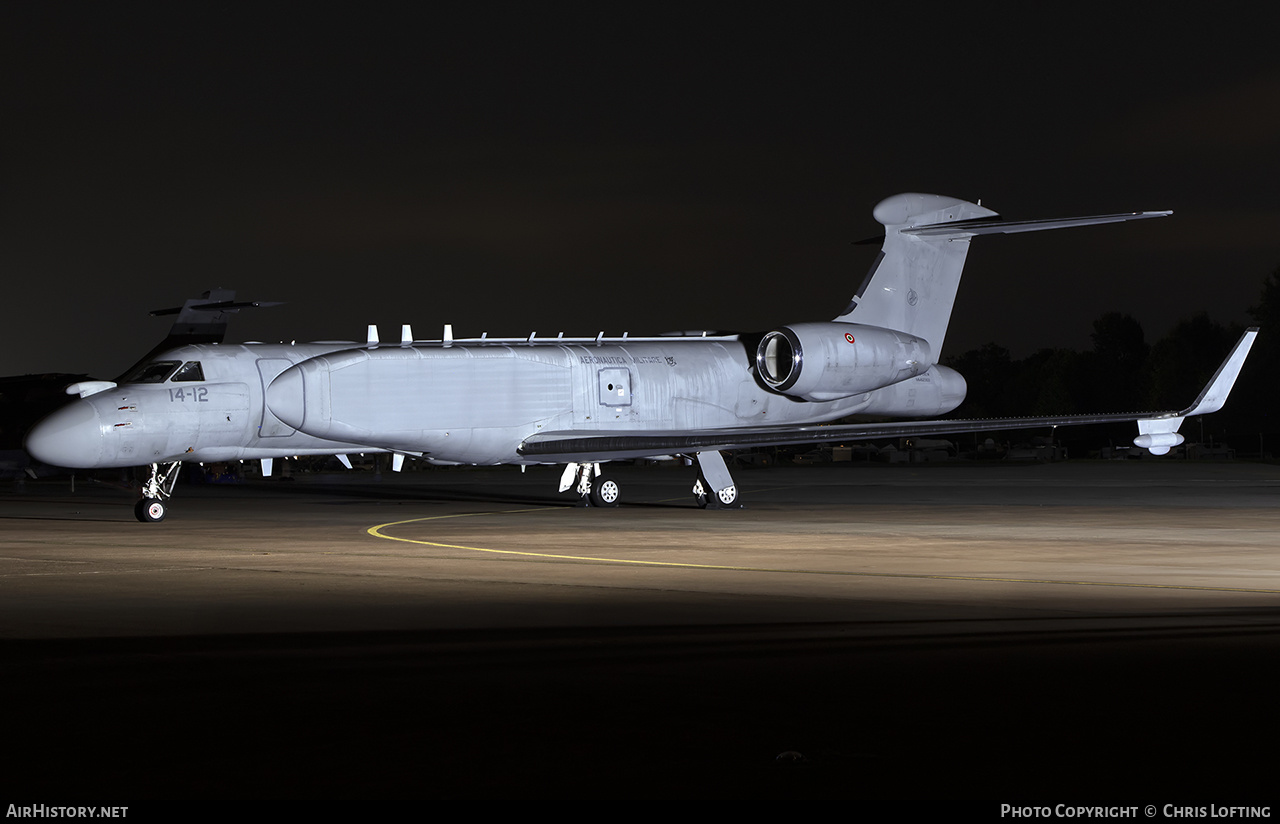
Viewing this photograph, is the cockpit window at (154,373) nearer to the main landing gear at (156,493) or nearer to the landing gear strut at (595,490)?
the main landing gear at (156,493)

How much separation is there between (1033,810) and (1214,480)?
1470 inches

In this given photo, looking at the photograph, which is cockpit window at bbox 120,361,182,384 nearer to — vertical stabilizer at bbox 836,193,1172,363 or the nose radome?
the nose radome

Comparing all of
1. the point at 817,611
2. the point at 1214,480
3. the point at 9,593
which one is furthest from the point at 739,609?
the point at 1214,480

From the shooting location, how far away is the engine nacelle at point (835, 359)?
89.0 ft

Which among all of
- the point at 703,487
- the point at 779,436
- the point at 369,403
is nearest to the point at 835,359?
the point at 779,436

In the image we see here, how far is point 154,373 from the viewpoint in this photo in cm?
2345

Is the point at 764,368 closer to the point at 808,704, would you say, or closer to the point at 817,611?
the point at 817,611

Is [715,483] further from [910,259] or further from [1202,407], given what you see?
[1202,407]

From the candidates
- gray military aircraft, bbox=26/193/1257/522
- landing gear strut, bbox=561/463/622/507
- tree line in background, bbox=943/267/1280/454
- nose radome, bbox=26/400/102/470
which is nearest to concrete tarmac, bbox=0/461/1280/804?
nose radome, bbox=26/400/102/470

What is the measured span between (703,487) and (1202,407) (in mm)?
9266

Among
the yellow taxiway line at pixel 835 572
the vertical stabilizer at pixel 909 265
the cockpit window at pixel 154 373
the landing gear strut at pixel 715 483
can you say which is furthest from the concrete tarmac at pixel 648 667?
the vertical stabilizer at pixel 909 265

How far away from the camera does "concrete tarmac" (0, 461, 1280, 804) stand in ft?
19.0

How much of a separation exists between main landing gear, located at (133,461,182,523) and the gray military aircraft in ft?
0.13

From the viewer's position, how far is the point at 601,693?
754 cm
